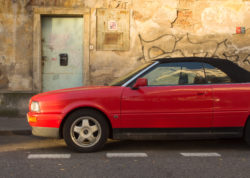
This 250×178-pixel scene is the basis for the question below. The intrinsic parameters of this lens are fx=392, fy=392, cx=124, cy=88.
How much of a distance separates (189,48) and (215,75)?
5048 mm

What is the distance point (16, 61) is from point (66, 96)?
5.36 meters

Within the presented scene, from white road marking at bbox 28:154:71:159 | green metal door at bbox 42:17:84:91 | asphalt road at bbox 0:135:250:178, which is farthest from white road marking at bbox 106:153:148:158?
green metal door at bbox 42:17:84:91

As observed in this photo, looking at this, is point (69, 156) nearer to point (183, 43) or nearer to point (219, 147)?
point (219, 147)

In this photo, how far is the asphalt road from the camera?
4.97 metres

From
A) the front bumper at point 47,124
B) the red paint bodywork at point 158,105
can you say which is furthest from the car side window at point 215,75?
the front bumper at point 47,124

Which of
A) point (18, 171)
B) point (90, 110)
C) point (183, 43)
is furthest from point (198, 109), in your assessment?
point (183, 43)

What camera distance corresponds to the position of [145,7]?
36.9 ft

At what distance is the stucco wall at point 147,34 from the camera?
11008mm

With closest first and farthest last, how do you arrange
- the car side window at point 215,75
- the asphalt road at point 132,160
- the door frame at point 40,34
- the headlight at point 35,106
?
the asphalt road at point 132,160 < the headlight at point 35,106 < the car side window at point 215,75 < the door frame at point 40,34

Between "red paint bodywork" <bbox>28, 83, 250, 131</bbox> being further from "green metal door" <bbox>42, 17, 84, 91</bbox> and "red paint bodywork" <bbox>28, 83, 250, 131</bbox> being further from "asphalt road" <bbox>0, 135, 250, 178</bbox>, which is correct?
"green metal door" <bbox>42, 17, 84, 91</bbox>

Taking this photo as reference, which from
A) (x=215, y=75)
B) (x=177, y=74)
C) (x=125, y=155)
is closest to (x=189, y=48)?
(x=215, y=75)

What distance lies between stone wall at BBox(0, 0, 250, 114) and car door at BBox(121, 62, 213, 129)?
510cm

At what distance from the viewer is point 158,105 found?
6180 mm

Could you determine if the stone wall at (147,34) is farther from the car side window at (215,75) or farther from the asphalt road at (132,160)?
the car side window at (215,75)
